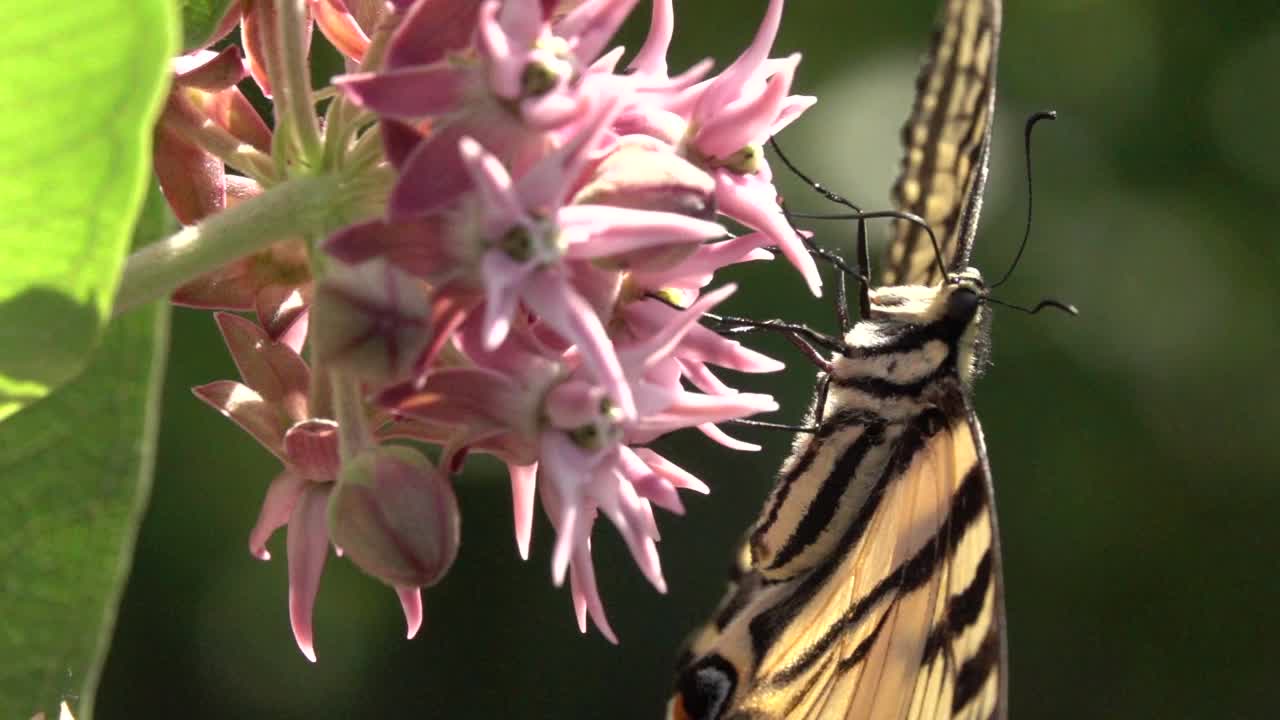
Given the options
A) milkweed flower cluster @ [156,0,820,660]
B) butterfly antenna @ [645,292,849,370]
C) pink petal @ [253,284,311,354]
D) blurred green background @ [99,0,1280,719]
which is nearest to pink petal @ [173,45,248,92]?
milkweed flower cluster @ [156,0,820,660]

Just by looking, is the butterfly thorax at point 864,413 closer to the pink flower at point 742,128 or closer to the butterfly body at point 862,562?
the butterfly body at point 862,562

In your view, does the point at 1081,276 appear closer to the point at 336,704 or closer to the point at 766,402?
the point at 336,704

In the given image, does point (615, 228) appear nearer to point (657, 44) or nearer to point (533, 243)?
point (533, 243)

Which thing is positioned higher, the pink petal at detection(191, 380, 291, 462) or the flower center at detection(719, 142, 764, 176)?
the flower center at detection(719, 142, 764, 176)

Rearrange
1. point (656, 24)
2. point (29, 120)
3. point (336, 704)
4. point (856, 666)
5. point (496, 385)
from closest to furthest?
point (29, 120) → point (496, 385) → point (656, 24) → point (856, 666) → point (336, 704)

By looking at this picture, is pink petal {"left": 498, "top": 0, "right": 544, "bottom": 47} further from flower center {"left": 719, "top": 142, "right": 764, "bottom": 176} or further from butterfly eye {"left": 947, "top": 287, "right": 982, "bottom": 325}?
butterfly eye {"left": 947, "top": 287, "right": 982, "bottom": 325}

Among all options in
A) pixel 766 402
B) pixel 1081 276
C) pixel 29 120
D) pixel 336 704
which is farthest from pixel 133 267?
pixel 1081 276
